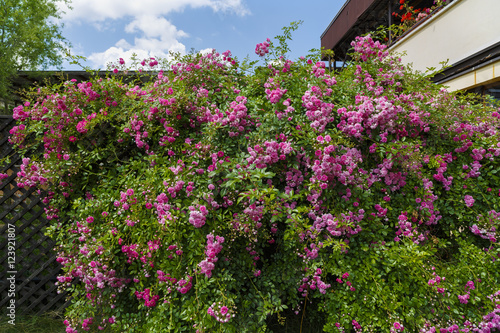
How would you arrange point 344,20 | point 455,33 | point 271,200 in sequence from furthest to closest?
point 344,20, point 455,33, point 271,200

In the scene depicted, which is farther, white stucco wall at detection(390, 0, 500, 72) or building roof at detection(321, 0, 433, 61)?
building roof at detection(321, 0, 433, 61)

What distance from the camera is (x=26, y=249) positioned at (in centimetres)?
351

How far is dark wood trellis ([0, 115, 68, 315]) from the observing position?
11.3ft

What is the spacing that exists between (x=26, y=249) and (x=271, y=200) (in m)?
3.05

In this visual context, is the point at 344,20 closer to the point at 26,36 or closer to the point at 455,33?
the point at 455,33

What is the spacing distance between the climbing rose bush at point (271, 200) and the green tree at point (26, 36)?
567 inches

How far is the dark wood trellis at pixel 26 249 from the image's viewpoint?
346 cm

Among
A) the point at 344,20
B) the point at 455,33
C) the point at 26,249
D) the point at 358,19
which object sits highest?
the point at 344,20

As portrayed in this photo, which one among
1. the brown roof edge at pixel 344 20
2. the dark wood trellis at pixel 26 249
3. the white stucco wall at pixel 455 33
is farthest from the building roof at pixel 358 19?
the dark wood trellis at pixel 26 249

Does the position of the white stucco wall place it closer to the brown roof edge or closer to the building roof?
the building roof

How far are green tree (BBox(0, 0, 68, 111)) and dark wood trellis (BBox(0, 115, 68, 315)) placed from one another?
43.2 feet

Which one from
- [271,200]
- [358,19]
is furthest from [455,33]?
[358,19]

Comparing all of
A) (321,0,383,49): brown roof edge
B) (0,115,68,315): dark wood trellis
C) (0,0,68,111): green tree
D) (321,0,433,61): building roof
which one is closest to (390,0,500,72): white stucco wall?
(321,0,433,61): building roof

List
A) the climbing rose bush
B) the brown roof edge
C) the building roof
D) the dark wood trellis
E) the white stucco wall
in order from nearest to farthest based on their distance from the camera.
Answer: the climbing rose bush, the dark wood trellis, the white stucco wall, the building roof, the brown roof edge
